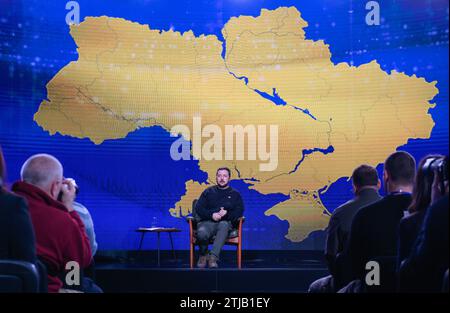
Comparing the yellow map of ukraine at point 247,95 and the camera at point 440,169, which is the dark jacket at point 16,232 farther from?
the yellow map of ukraine at point 247,95

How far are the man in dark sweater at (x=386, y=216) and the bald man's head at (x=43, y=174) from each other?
1.44 m

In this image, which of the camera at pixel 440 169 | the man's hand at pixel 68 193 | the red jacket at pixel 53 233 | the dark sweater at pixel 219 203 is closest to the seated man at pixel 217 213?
the dark sweater at pixel 219 203

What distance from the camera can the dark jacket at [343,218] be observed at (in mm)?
3629

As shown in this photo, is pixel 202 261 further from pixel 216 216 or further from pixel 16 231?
Result: pixel 16 231

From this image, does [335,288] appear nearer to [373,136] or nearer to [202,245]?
[202,245]

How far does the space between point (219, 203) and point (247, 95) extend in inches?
47.7

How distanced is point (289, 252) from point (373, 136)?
1465mm

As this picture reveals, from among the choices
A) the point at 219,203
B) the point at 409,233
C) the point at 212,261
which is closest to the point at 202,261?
the point at 212,261

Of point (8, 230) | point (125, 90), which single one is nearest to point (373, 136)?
point (125, 90)

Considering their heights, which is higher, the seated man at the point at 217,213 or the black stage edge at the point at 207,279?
the seated man at the point at 217,213

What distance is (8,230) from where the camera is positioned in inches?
104

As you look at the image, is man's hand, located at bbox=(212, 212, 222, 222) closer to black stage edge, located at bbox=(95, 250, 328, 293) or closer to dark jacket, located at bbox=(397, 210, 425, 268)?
black stage edge, located at bbox=(95, 250, 328, 293)

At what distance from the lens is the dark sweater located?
6125mm

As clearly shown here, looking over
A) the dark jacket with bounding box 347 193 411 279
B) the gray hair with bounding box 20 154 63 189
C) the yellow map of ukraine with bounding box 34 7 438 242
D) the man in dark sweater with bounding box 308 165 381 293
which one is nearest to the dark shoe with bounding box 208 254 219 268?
the yellow map of ukraine with bounding box 34 7 438 242
